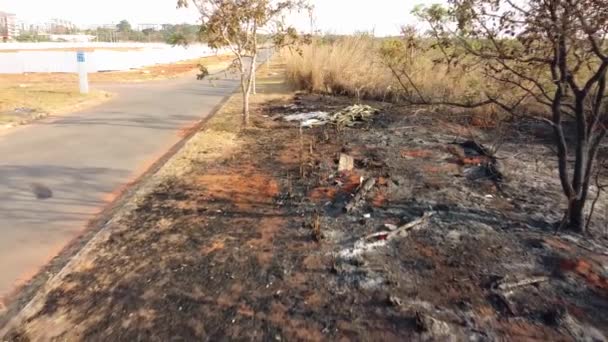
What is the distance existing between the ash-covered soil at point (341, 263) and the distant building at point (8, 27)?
88.9m

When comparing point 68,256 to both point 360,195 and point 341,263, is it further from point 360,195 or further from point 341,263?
point 360,195

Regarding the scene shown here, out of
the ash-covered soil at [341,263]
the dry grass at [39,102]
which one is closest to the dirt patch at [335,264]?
the ash-covered soil at [341,263]

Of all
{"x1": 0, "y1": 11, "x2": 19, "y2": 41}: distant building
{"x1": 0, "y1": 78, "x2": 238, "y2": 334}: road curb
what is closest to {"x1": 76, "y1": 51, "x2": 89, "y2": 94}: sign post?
{"x1": 0, "y1": 78, "x2": 238, "y2": 334}: road curb

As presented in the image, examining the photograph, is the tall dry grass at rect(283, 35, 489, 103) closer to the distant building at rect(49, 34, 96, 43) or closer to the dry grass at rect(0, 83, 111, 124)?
the dry grass at rect(0, 83, 111, 124)

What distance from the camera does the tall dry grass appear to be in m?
12.4

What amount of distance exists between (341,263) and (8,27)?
4527 inches

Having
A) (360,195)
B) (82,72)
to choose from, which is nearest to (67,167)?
(360,195)

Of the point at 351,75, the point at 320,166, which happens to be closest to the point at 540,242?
the point at 320,166

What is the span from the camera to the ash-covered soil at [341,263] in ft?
9.00

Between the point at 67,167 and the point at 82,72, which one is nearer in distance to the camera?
the point at 67,167

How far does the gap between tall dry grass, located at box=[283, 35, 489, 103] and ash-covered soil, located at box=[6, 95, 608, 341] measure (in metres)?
6.67

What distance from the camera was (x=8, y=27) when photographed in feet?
304

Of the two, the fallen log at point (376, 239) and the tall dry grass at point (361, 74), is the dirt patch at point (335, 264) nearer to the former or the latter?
the fallen log at point (376, 239)

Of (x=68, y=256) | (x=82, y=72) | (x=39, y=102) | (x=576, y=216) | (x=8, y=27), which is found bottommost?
(x=68, y=256)
